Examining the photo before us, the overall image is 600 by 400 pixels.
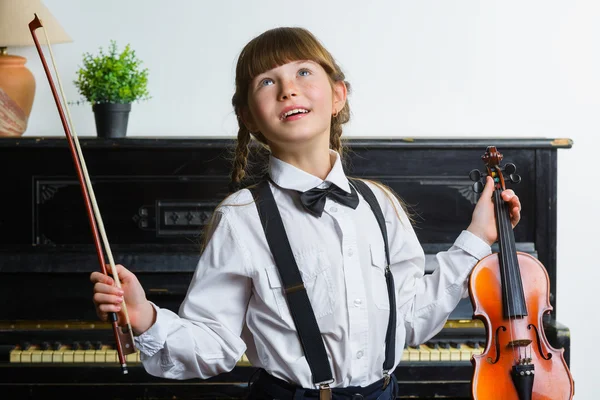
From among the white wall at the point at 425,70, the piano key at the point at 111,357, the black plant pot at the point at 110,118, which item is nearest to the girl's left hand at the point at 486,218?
the piano key at the point at 111,357

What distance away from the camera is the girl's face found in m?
1.54

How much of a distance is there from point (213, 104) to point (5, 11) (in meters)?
0.81

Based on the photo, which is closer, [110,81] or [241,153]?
[241,153]

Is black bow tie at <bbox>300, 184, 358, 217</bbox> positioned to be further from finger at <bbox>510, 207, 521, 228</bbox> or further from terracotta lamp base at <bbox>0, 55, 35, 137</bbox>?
terracotta lamp base at <bbox>0, 55, 35, 137</bbox>

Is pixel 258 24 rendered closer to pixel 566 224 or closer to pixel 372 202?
pixel 566 224

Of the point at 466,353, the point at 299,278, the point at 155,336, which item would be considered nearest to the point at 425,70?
the point at 466,353

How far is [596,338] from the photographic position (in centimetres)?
339

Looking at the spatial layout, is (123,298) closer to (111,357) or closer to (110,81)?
(111,357)

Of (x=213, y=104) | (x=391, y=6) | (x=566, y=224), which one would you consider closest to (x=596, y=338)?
(x=566, y=224)

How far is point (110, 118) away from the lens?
2.77 metres

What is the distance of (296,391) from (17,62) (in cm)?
188

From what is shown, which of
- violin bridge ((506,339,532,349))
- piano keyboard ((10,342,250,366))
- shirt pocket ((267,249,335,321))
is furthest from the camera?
piano keyboard ((10,342,250,366))

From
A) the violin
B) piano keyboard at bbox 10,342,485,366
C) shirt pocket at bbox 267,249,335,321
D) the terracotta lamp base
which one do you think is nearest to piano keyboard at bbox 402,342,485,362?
piano keyboard at bbox 10,342,485,366

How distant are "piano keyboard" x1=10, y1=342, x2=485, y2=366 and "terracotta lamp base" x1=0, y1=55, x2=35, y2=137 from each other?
2.48ft
